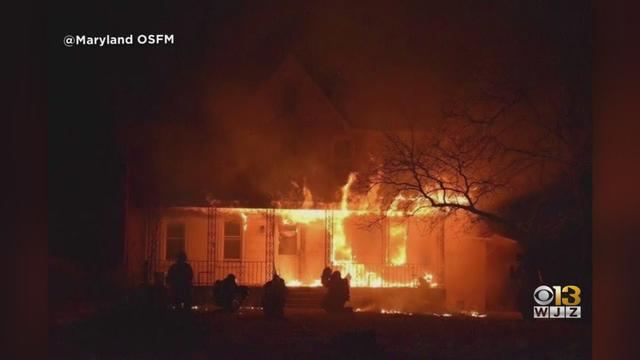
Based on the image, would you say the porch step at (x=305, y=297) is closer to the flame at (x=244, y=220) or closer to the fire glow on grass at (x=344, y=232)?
the fire glow on grass at (x=344, y=232)

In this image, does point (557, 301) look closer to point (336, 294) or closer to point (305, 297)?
point (336, 294)

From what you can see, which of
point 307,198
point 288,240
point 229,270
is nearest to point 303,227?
point 288,240

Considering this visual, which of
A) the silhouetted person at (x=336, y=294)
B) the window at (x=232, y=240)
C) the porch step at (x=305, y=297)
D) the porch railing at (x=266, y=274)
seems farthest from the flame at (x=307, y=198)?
the silhouetted person at (x=336, y=294)

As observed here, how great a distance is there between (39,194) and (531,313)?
17151 mm

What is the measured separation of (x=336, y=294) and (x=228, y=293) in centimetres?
310

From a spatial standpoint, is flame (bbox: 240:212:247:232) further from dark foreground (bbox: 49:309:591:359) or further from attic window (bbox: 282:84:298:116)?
dark foreground (bbox: 49:309:591:359)

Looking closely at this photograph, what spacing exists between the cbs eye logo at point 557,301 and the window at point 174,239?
40.4ft

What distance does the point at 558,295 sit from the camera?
57.9ft

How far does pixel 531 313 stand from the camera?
18.6m

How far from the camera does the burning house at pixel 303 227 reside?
23.6 m

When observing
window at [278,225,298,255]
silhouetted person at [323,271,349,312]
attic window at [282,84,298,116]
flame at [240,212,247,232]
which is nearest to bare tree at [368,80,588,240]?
silhouetted person at [323,271,349,312]

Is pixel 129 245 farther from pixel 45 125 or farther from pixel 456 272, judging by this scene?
pixel 45 125

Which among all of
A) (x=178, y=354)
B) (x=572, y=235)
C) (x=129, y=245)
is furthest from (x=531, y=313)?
(x=129, y=245)

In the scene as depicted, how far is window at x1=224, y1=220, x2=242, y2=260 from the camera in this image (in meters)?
24.7
